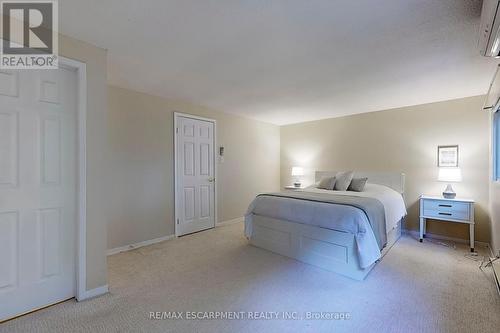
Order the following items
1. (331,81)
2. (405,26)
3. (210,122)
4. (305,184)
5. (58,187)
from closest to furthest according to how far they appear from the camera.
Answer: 1. (405,26)
2. (58,187)
3. (331,81)
4. (210,122)
5. (305,184)

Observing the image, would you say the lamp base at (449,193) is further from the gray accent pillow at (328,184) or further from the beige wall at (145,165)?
the beige wall at (145,165)

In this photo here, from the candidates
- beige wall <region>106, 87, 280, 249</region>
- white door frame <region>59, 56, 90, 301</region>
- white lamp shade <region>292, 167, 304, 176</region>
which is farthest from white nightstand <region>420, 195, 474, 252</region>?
Result: white door frame <region>59, 56, 90, 301</region>

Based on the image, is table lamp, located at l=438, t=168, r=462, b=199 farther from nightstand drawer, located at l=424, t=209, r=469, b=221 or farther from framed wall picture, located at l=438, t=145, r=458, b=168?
nightstand drawer, located at l=424, t=209, r=469, b=221

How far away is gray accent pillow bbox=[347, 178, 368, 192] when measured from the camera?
12.5 feet

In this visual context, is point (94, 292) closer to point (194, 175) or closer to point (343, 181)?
point (194, 175)

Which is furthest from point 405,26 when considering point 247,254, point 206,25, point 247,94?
point 247,254

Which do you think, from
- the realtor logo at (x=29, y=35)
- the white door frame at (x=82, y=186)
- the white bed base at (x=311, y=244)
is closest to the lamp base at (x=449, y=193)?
the white bed base at (x=311, y=244)

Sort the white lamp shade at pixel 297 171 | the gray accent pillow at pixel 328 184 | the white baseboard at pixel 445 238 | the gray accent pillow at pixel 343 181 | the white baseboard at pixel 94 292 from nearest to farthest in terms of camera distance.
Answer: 1. the white baseboard at pixel 94 292
2. the white baseboard at pixel 445 238
3. the gray accent pillow at pixel 343 181
4. the gray accent pillow at pixel 328 184
5. the white lamp shade at pixel 297 171

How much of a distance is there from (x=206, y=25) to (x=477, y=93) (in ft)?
13.0

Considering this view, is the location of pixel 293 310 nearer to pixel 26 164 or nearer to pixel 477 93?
pixel 26 164

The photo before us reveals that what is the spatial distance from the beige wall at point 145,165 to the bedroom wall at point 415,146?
211 centimetres

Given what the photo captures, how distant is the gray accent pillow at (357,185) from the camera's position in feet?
12.5

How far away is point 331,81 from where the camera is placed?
2.92 meters

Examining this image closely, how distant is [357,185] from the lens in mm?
3854
